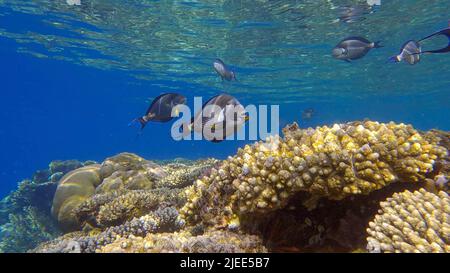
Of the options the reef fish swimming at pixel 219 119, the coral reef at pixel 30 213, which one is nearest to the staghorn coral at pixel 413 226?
the reef fish swimming at pixel 219 119

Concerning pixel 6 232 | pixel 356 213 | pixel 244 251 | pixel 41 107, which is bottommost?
pixel 6 232

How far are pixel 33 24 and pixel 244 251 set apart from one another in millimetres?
25681

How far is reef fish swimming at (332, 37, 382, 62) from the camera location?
→ 8.04 meters

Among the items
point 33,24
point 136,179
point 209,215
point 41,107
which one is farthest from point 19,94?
point 209,215

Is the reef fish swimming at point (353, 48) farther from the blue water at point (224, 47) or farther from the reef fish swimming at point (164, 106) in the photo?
the blue water at point (224, 47)

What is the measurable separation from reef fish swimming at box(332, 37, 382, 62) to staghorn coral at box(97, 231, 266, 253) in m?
6.16

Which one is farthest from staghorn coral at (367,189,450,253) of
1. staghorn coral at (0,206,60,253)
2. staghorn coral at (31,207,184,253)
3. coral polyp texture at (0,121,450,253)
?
staghorn coral at (0,206,60,253)

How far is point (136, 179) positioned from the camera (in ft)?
28.9

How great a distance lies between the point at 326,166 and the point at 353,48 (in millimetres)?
5640

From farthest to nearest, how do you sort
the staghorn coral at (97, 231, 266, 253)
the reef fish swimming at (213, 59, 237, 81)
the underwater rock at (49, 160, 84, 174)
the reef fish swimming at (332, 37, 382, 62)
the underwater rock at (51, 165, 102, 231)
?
the underwater rock at (49, 160, 84, 174), the underwater rock at (51, 165, 102, 231), the reef fish swimming at (213, 59, 237, 81), the reef fish swimming at (332, 37, 382, 62), the staghorn coral at (97, 231, 266, 253)

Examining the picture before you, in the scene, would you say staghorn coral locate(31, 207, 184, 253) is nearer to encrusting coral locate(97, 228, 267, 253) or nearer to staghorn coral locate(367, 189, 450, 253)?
encrusting coral locate(97, 228, 267, 253)

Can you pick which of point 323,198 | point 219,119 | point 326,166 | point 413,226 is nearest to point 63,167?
point 219,119
